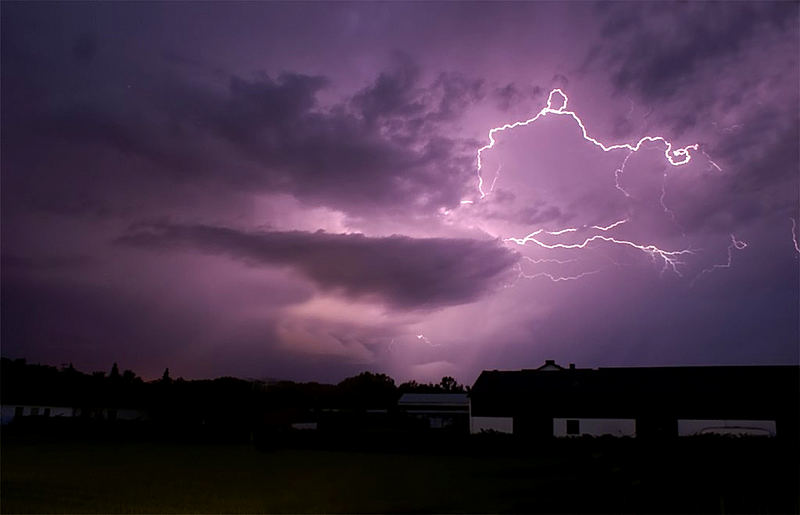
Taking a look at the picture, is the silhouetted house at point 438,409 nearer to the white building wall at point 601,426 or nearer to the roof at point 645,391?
the roof at point 645,391

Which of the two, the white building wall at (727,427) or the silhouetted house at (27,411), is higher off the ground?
the white building wall at (727,427)

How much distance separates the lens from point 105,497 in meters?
20.6

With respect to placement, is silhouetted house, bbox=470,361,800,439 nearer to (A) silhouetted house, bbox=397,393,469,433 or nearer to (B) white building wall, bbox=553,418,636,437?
(B) white building wall, bbox=553,418,636,437

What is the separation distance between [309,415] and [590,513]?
2331 inches

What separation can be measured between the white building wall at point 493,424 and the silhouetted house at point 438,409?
13.5 m

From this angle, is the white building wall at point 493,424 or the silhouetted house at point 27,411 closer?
the white building wall at point 493,424

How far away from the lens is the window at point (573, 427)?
49.9 meters

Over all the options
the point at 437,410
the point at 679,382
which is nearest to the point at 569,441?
the point at 679,382

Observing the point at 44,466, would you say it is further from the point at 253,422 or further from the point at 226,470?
the point at 253,422

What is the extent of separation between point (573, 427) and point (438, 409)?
27262 mm

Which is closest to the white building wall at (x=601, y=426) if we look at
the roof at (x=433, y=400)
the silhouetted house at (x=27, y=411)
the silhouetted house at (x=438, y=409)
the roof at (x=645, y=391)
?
the roof at (x=645, y=391)

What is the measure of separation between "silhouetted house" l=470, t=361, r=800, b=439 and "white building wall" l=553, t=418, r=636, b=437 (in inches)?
2.8

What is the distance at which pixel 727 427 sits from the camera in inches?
1780

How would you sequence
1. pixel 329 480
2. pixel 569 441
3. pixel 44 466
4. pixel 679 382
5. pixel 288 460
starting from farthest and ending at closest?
pixel 679 382, pixel 569 441, pixel 288 460, pixel 44 466, pixel 329 480
